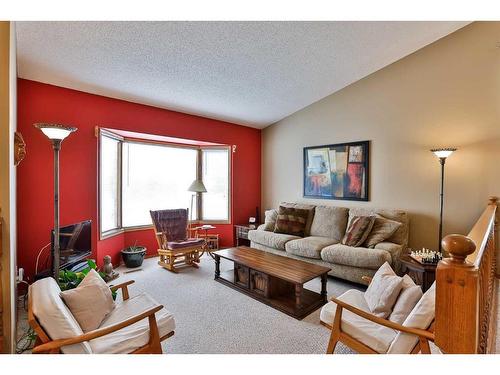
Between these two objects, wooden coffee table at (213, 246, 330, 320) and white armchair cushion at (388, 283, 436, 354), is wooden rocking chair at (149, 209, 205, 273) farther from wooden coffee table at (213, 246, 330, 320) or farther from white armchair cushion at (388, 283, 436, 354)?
white armchair cushion at (388, 283, 436, 354)

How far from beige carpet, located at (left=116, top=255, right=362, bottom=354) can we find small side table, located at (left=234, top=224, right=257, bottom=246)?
159cm

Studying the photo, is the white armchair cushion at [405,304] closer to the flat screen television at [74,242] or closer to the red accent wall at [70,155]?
the flat screen television at [74,242]

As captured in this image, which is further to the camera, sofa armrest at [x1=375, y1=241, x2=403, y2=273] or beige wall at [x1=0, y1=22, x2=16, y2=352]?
sofa armrest at [x1=375, y1=241, x2=403, y2=273]

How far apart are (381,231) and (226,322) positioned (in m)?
2.45

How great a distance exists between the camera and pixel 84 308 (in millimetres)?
1683

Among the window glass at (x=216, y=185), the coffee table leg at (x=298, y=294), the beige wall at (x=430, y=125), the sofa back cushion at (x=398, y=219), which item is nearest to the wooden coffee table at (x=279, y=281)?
the coffee table leg at (x=298, y=294)

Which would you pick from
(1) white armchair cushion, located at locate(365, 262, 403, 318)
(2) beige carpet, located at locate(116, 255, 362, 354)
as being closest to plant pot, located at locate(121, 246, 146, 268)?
(2) beige carpet, located at locate(116, 255, 362, 354)

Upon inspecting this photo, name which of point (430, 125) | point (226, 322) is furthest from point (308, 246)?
point (430, 125)

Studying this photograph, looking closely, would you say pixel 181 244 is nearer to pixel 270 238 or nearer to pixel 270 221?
pixel 270 238

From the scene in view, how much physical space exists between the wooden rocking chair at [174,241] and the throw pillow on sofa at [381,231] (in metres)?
2.60

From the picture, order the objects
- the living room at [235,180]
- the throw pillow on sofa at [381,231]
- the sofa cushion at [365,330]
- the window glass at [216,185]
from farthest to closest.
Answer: the window glass at [216,185]
the throw pillow on sofa at [381,231]
the living room at [235,180]
the sofa cushion at [365,330]

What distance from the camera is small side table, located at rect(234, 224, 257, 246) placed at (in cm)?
506

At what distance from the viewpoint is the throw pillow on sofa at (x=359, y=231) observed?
138 inches
